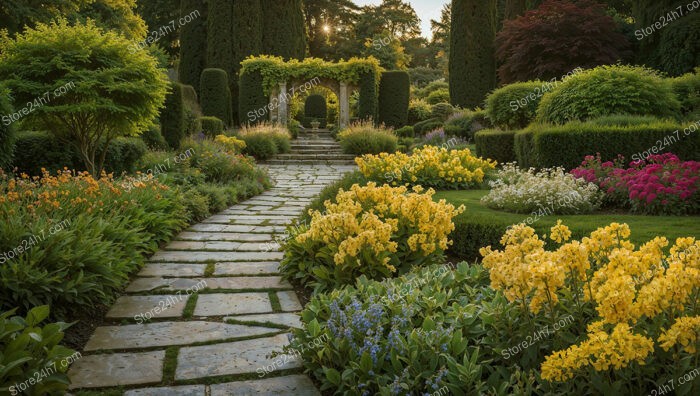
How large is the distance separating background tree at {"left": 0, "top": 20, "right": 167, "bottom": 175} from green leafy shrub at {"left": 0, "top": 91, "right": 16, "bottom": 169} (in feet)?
3.26

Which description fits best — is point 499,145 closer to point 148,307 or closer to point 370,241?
point 370,241

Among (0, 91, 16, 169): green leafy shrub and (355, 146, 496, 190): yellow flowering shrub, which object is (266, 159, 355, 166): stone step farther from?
(0, 91, 16, 169): green leafy shrub

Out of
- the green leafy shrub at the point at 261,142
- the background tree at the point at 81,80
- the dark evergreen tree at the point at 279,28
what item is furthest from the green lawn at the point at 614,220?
the dark evergreen tree at the point at 279,28

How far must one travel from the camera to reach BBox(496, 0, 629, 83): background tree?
637 inches

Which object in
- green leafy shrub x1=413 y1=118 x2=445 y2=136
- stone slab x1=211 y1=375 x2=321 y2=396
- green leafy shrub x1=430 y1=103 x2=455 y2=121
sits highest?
green leafy shrub x1=430 y1=103 x2=455 y2=121

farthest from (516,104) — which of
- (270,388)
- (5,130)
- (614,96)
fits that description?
(270,388)

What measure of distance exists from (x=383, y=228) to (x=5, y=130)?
174 inches

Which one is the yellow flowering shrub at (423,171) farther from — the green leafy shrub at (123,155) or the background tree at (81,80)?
the green leafy shrub at (123,155)

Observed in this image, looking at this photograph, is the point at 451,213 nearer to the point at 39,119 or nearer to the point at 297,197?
the point at 297,197

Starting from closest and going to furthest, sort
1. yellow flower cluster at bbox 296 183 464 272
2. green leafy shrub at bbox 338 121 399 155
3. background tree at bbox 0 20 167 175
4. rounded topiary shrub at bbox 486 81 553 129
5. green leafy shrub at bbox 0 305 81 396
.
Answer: green leafy shrub at bbox 0 305 81 396, yellow flower cluster at bbox 296 183 464 272, background tree at bbox 0 20 167 175, rounded topiary shrub at bbox 486 81 553 129, green leafy shrub at bbox 338 121 399 155

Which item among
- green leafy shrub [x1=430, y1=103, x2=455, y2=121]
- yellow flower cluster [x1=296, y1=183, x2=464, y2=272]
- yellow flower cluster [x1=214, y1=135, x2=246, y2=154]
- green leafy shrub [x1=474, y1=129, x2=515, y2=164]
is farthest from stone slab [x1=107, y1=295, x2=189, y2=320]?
green leafy shrub [x1=430, y1=103, x2=455, y2=121]

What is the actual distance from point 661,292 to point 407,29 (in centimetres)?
4068

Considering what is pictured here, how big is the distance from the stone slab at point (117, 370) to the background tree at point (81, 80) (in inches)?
179

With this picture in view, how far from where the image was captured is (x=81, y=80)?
21.6 feet
